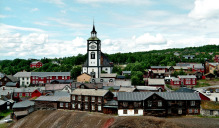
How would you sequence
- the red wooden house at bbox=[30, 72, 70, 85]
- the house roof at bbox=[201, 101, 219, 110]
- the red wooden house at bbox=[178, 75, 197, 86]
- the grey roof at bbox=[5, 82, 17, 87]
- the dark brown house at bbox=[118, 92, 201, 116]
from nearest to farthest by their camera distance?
the house roof at bbox=[201, 101, 219, 110] < the dark brown house at bbox=[118, 92, 201, 116] < the red wooden house at bbox=[178, 75, 197, 86] < the grey roof at bbox=[5, 82, 17, 87] < the red wooden house at bbox=[30, 72, 70, 85]

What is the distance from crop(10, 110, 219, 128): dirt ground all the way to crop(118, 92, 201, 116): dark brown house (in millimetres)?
3420

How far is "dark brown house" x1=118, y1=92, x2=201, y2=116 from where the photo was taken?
3806cm

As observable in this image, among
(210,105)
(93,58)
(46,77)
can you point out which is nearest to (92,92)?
(210,105)

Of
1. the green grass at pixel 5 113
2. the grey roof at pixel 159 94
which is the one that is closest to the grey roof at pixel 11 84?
the green grass at pixel 5 113

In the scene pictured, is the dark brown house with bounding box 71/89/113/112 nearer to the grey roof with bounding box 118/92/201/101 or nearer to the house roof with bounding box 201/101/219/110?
the grey roof with bounding box 118/92/201/101

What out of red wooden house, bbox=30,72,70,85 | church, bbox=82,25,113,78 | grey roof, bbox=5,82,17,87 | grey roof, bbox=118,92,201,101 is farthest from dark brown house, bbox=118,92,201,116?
grey roof, bbox=5,82,17,87

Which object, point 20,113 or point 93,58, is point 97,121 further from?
point 93,58

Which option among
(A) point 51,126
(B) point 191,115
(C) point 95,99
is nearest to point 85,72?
(C) point 95,99

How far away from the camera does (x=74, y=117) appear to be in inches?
1489

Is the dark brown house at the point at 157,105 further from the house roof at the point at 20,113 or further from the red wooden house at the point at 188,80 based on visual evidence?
the red wooden house at the point at 188,80

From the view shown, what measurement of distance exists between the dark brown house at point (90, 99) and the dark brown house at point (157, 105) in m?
4.35

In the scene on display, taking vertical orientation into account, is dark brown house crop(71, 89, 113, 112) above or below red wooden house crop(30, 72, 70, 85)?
below

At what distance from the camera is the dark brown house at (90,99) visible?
41219mm

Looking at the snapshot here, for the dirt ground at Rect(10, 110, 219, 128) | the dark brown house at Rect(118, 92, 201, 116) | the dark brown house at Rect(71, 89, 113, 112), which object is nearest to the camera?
the dirt ground at Rect(10, 110, 219, 128)
